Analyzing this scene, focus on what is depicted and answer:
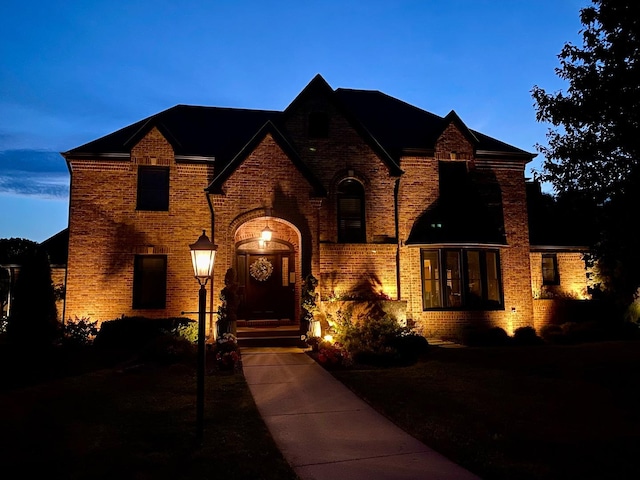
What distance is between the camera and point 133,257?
14648 millimetres

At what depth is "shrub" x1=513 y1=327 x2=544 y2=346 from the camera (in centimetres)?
1482

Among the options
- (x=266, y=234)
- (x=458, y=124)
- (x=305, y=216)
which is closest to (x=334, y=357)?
(x=305, y=216)

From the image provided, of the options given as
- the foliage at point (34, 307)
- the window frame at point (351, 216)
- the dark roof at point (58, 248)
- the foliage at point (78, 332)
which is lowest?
the foliage at point (78, 332)

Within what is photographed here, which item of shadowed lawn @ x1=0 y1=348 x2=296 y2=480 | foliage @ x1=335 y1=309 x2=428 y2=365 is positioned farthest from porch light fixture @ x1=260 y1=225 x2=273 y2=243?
shadowed lawn @ x1=0 y1=348 x2=296 y2=480

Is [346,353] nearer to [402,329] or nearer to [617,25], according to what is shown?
[402,329]

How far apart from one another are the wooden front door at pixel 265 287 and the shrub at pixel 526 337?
7.55 meters

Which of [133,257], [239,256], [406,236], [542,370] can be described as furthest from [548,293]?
[133,257]

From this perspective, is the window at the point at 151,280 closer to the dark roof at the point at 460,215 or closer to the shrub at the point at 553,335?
the dark roof at the point at 460,215

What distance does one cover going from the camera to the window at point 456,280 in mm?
15602

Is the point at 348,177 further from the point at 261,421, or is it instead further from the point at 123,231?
the point at 261,421

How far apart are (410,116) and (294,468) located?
53.3 ft

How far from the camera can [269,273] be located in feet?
53.4

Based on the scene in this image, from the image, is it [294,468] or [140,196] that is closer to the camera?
[294,468]

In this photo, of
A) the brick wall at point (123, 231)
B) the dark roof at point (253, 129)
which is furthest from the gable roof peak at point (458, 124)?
the brick wall at point (123, 231)
